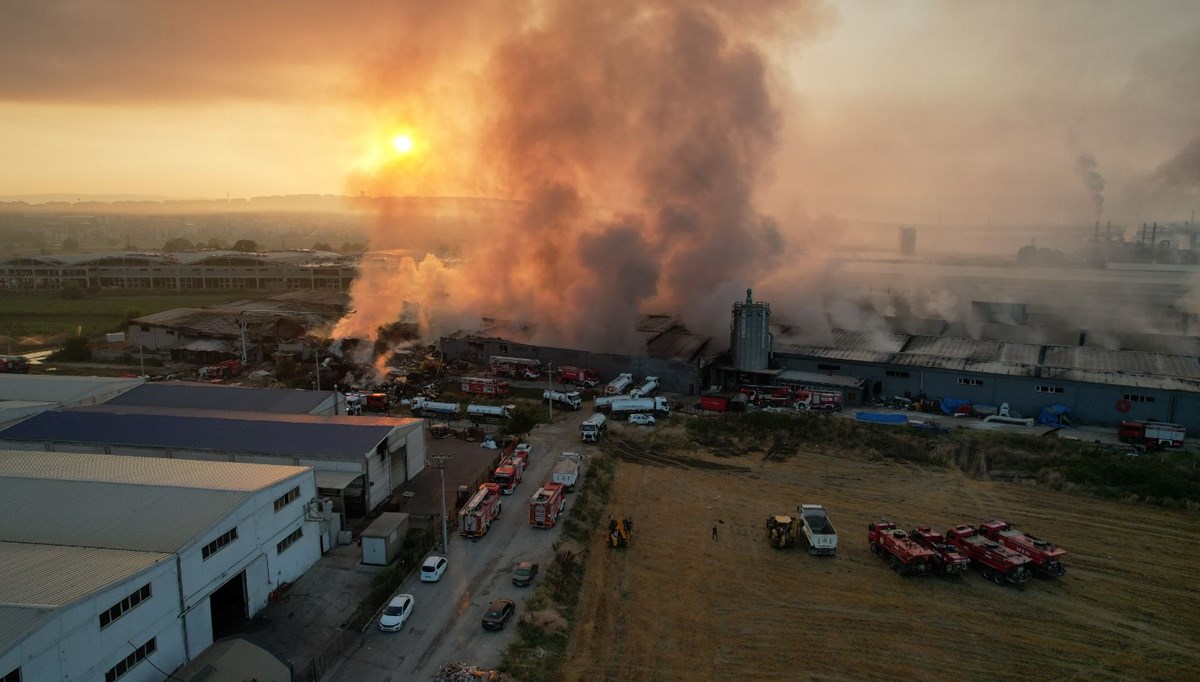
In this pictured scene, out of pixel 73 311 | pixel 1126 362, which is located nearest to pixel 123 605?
pixel 1126 362

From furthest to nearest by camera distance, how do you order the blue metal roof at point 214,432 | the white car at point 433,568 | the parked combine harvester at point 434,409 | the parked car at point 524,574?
1. the parked combine harvester at point 434,409
2. the blue metal roof at point 214,432
3. the white car at point 433,568
4. the parked car at point 524,574

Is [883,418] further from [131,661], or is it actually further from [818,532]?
[131,661]

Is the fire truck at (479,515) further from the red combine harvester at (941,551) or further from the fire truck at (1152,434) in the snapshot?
the fire truck at (1152,434)

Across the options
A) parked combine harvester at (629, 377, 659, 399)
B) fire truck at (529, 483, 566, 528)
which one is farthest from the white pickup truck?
parked combine harvester at (629, 377, 659, 399)

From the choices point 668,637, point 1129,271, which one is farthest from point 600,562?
point 1129,271

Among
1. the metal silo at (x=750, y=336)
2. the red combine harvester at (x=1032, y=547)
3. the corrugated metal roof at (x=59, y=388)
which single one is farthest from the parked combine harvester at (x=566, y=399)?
the red combine harvester at (x=1032, y=547)

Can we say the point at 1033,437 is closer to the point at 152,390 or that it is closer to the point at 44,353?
the point at 152,390

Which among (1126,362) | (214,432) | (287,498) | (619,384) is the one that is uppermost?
(1126,362)

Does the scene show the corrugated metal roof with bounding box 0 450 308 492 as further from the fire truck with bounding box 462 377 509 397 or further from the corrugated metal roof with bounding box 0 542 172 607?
the fire truck with bounding box 462 377 509 397
